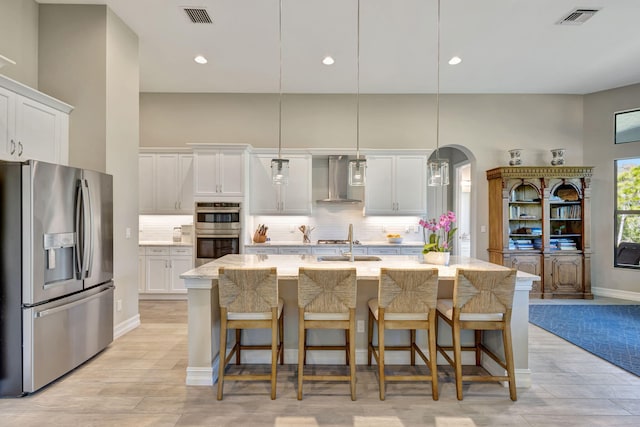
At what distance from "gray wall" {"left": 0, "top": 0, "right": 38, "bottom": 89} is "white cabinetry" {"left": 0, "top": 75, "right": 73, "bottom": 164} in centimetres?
53

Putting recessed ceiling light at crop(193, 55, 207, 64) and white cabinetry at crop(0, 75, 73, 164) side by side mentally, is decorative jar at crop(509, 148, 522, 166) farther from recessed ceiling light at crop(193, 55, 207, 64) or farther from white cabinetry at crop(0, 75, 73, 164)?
white cabinetry at crop(0, 75, 73, 164)

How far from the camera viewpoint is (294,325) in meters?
3.18

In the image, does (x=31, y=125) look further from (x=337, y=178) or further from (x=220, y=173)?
(x=337, y=178)

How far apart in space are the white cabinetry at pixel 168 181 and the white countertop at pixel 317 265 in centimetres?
261

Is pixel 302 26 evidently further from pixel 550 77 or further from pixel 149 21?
pixel 550 77

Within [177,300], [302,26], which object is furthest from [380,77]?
[177,300]

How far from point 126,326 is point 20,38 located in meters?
3.28

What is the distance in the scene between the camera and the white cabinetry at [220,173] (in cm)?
554

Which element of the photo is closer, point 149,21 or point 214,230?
point 149,21

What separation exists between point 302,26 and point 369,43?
91cm

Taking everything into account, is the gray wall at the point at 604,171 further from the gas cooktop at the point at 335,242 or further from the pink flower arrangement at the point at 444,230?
the pink flower arrangement at the point at 444,230

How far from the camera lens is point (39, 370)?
8.68 ft

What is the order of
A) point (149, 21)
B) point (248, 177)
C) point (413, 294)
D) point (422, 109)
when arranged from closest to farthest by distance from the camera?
point (413, 294) < point (149, 21) < point (248, 177) < point (422, 109)

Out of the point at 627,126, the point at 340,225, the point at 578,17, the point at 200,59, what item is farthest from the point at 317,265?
the point at 627,126
